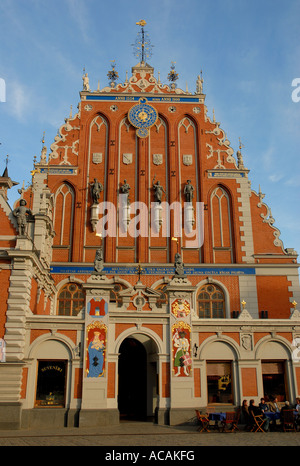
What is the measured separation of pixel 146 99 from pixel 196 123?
3.69m

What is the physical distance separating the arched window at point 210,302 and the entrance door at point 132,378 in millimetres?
4940

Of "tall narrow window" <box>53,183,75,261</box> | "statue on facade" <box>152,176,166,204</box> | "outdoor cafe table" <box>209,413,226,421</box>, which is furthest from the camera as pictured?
"statue on facade" <box>152,176,166,204</box>

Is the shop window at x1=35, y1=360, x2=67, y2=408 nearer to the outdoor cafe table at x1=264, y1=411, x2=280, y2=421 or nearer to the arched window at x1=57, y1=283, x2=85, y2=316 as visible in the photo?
the arched window at x1=57, y1=283, x2=85, y2=316

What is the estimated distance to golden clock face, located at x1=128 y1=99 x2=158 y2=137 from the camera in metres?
30.5

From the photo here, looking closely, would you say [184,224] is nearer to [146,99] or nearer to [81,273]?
[81,273]

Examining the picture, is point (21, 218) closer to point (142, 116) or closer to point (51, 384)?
point (51, 384)

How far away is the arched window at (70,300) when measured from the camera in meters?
26.7

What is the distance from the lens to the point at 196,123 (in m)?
30.8

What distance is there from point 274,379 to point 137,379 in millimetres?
6713

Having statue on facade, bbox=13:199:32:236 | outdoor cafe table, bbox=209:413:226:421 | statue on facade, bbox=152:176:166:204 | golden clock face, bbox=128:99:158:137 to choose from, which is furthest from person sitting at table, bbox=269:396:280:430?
golden clock face, bbox=128:99:158:137

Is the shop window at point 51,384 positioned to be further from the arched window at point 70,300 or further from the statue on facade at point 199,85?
the statue on facade at point 199,85

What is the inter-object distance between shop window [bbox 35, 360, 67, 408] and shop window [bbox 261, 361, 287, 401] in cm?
888
